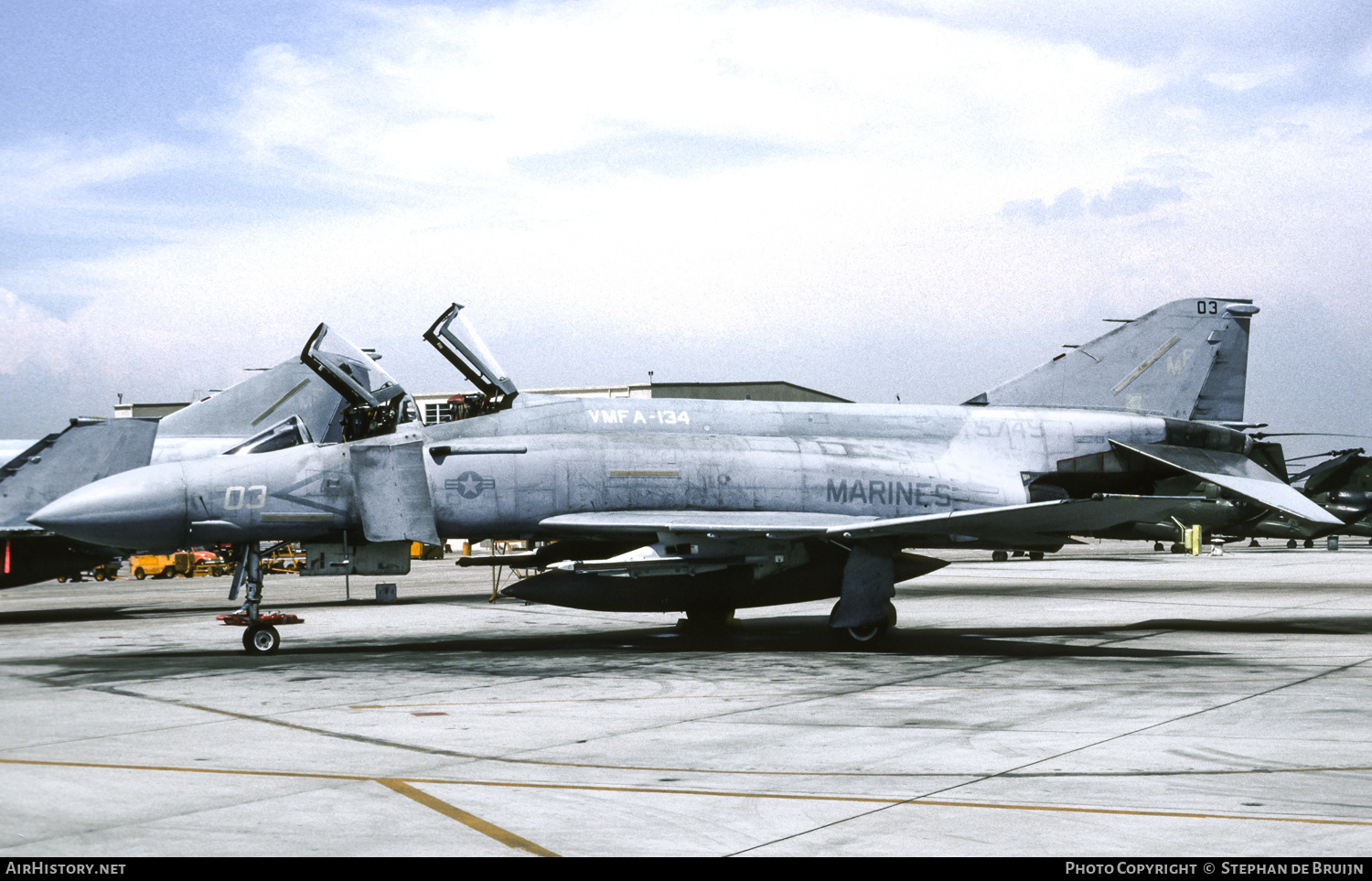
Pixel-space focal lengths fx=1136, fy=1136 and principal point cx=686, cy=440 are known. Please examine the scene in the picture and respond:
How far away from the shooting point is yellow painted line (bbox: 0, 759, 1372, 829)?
5.82 meters

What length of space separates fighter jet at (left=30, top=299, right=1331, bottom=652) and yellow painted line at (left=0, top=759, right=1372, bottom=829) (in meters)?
6.56

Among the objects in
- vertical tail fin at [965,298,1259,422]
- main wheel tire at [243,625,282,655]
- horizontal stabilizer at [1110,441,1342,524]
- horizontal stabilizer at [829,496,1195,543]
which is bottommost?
main wheel tire at [243,625,282,655]

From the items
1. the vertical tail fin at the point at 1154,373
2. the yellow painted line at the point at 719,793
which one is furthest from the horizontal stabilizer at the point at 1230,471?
the yellow painted line at the point at 719,793

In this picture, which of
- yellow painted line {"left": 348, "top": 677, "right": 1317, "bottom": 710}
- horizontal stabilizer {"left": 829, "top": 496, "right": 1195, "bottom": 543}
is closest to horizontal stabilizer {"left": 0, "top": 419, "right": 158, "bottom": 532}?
yellow painted line {"left": 348, "top": 677, "right": 1317, "bottom": 710}

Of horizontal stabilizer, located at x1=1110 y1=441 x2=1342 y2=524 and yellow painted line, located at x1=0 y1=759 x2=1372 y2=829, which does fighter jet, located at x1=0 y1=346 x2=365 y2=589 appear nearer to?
yellow painted line, located at x1=0 y1=759 x2=1372 y2=829

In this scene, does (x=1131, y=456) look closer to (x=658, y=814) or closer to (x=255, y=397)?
(x=658, y=814)

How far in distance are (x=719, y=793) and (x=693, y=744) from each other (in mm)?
1558

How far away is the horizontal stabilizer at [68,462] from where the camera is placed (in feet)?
64.0

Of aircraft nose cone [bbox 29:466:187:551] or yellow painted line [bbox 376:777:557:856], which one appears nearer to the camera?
yellow painted line [bbox 376:777:557:856]

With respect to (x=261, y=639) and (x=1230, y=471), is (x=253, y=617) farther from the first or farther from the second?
(x=1230, y=471)

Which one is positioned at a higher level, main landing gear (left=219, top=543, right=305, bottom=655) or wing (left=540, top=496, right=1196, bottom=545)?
wing (left=540, top=496, right=1196, bottom=545)

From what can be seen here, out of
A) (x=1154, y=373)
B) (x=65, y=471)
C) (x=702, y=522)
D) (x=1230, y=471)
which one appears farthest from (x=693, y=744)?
(x=65, y=471)

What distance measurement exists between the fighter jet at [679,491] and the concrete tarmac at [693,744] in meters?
1.07
